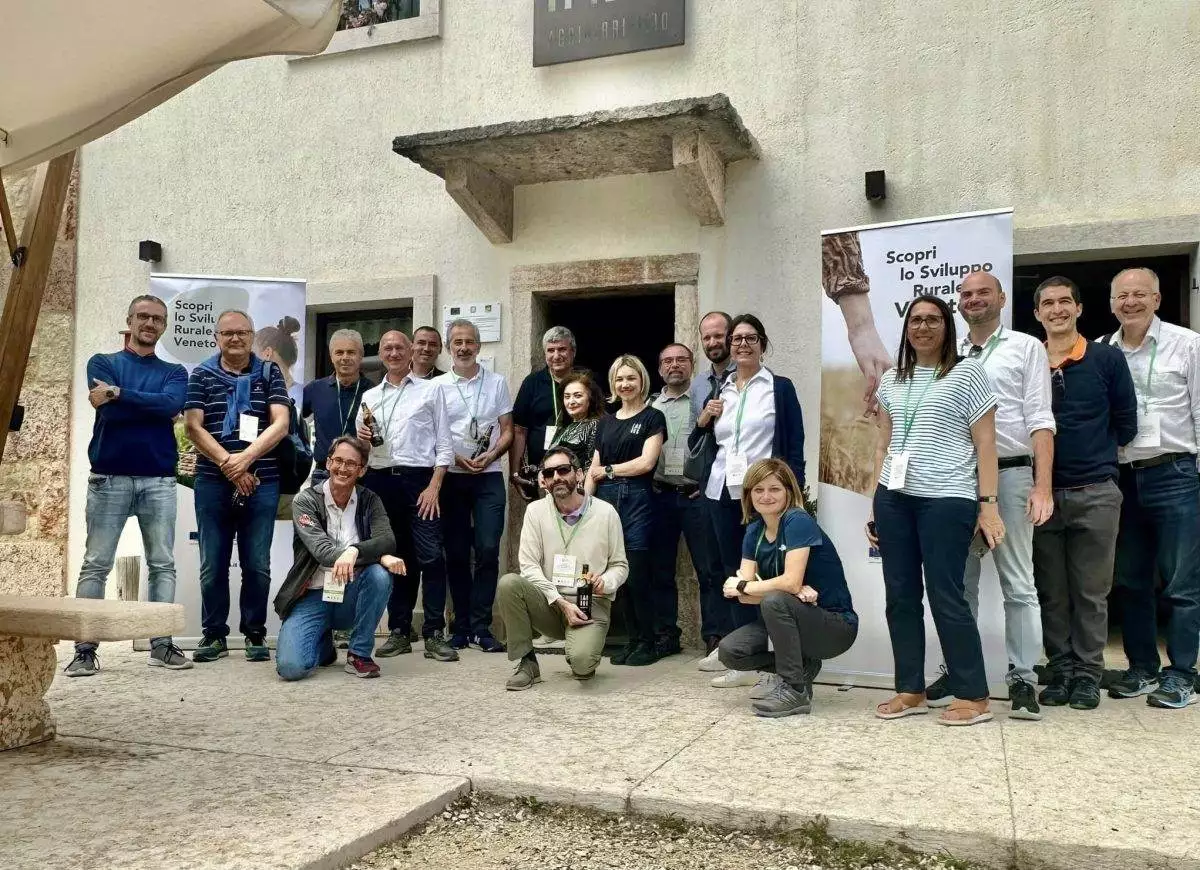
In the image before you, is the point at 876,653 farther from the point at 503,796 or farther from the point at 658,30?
the point at 658,30

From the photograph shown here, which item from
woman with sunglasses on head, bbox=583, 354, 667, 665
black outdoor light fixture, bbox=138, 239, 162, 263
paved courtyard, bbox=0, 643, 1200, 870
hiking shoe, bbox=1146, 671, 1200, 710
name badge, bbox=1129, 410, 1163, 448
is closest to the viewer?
paved courtyard, bbox=0, 643, 1200, 870

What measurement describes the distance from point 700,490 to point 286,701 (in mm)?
2215

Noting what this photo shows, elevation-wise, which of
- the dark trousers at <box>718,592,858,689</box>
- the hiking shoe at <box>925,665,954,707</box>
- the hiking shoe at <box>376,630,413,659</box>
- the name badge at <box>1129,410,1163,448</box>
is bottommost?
the hiking shoe at <box>376,630,413,659</box>

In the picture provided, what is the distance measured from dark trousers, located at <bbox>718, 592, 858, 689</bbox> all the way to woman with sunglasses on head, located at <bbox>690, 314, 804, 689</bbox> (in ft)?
2.10

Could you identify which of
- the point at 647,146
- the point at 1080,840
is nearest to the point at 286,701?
the point at 1080,840

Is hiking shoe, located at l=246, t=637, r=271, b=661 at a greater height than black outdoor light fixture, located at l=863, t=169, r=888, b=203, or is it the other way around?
black outdoor light fixture, located at l=863, t=169, r=888, b=203

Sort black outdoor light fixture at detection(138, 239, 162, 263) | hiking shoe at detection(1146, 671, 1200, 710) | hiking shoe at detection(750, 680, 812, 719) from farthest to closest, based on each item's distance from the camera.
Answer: black outdoor light fixture at detection(138, 239, 162, 263), hiking shoe at detection(1146, 671, 1200, 710), hiking shoe at detection(750, 680, 812, 719)

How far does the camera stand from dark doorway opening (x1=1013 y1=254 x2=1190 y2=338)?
17.8 feet

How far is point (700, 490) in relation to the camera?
17.2ft

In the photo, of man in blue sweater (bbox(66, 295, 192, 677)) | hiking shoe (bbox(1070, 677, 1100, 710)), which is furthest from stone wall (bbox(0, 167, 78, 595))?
hiking shoe (bbox(1070, 677, 1100, 710))

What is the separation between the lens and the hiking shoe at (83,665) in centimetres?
489

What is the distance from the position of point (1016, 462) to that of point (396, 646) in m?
3.30

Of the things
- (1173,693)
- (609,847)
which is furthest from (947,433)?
(609,847)

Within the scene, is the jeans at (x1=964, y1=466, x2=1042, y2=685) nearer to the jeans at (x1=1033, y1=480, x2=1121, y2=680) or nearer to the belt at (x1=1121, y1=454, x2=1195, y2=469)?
the jeans at (x1=1033, y1=480, x2=1121, y2=680)
